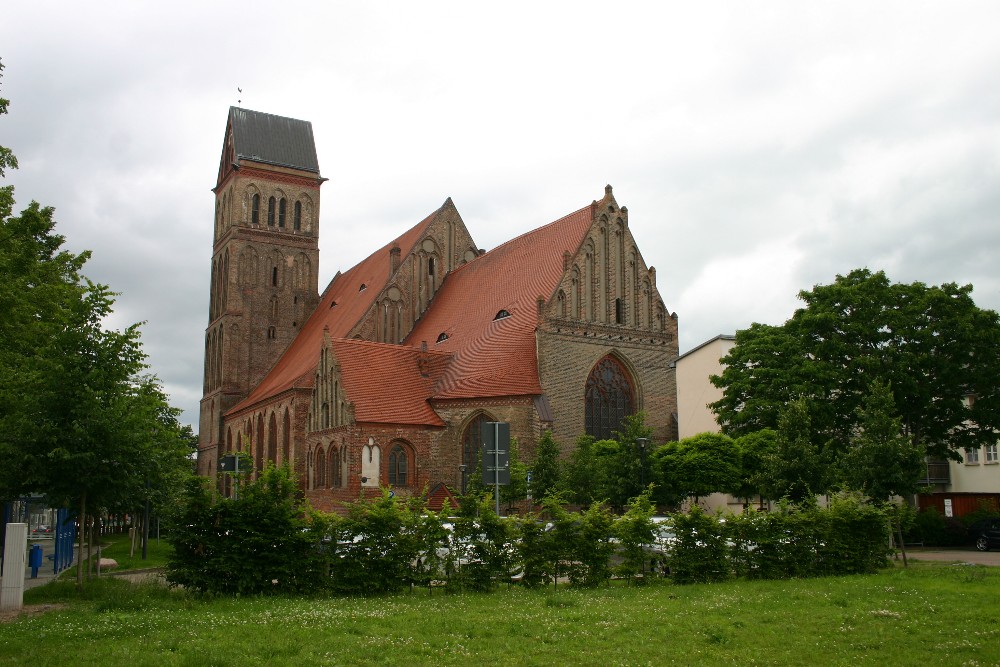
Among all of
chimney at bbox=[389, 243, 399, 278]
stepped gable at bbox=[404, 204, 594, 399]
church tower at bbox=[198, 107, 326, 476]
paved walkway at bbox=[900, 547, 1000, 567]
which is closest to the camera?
paved walkway at bbox=[900, 547, 1000, 567]

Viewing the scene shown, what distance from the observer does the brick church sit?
35.5 meters

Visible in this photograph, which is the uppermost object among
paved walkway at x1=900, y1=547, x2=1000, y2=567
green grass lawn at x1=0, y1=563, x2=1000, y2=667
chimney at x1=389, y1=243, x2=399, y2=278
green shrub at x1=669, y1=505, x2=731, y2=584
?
chimney at x1=389, y1=243, x2=399, y2=278

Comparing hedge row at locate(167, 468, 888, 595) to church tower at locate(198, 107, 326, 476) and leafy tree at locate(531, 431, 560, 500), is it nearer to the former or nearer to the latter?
leafy tree at locate(531, 431, 560, 500)

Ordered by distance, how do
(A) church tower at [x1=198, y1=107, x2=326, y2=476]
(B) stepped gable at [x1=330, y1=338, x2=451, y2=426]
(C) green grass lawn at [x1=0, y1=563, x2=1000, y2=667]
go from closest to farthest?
(C) green grass lawn at [x1=0, y1=563, x2=1000, y2=667] < (B) stepped gable at [x1=330, y1=338, x2=451, y2=426] < (A) church tower at [x1=198, y1=107, x2=326, y2=476]

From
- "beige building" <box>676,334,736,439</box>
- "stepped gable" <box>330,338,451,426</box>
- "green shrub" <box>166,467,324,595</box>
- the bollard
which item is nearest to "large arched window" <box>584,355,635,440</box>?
"stepped gable" <box>330,338,451,426</box>

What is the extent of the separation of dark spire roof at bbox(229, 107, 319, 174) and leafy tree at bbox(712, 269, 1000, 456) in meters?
34.7

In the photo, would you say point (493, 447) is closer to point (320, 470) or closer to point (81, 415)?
point (81, 415)

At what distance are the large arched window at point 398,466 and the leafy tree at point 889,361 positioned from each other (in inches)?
544

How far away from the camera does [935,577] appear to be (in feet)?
57.6

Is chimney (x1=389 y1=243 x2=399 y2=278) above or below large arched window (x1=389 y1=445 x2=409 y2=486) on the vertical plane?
above

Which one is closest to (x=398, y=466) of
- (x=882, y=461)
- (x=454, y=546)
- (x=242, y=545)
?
(x=454, y=546)

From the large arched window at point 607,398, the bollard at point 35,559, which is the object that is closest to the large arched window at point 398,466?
the large arched window at point 607,398

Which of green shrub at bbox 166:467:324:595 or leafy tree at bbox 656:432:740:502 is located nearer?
green shrub at bbox 166:467:324:595

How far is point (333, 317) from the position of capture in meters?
50.8
